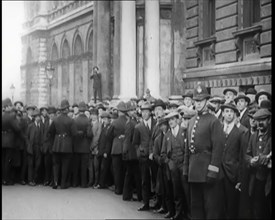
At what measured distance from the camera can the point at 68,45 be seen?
120ft

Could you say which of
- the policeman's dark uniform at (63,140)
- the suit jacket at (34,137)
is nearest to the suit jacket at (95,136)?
the policeman's dark uniform at (63,140)

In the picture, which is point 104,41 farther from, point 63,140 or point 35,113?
point 35,113

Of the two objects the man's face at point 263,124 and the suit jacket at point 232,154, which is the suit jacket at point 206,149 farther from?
the man's face at point 263,124

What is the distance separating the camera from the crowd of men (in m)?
7.74

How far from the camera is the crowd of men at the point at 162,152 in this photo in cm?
774

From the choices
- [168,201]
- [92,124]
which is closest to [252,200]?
[168,201]

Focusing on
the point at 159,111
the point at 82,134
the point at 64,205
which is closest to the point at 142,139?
the point at 159,111

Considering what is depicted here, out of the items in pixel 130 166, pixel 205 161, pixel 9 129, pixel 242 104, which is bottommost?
pixel 130 166

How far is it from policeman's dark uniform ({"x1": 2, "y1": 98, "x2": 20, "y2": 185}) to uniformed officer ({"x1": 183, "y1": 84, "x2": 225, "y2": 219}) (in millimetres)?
2641

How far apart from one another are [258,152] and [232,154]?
0.65 metres

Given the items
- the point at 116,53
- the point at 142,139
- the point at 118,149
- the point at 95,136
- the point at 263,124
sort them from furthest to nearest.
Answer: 1. the point at 116,53
2. the point at 95,136
3. the point at 118,149
4. the point at 142,139
5. the point at 263,124

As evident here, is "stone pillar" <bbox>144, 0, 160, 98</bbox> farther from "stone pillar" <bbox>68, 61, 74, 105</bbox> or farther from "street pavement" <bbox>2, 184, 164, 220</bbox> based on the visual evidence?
"stone pillar" <bbox>68, 61, 74, 105</bbox>

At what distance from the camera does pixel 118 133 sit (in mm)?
12406

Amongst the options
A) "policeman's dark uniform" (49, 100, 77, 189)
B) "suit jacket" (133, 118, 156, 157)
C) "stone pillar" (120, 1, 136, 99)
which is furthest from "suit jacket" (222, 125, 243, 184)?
"stone pillar" (120, 1, 136, 99)
